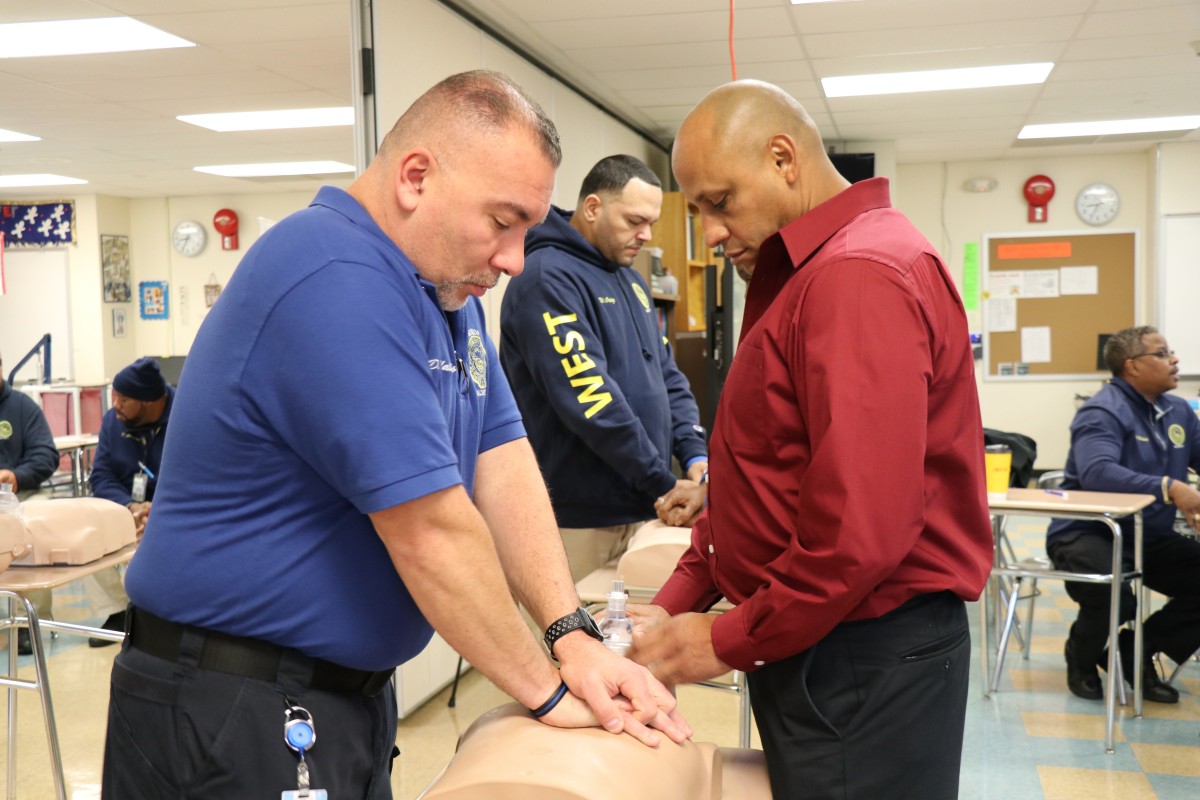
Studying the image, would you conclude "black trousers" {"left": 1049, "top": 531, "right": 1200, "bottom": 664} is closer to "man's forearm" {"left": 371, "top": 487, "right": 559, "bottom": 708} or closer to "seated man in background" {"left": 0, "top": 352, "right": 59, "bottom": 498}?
"man's forearm" {"left": 371, "top": 487, "right": 559, "bottom": 708}

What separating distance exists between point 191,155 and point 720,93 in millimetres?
7587

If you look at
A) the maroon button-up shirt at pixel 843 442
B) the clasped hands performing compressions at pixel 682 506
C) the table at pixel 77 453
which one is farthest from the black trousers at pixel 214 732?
the table at pixel 77 453

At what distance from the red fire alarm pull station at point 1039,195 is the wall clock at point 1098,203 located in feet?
0.93

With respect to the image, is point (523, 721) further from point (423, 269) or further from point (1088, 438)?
point (1088, 438)

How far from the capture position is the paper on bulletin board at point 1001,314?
9.97 metres

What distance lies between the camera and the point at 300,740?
120cm

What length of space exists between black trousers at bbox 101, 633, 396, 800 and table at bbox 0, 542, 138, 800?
1613 mm

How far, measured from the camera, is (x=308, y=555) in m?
1.18

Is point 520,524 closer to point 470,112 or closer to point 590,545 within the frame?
point 470,112

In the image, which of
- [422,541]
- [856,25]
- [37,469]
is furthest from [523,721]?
[856,25]

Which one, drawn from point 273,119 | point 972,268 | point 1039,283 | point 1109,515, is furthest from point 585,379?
point 1039,283

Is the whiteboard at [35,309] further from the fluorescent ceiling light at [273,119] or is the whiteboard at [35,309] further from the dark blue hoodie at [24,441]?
the dark blue hoodie at [24,441]

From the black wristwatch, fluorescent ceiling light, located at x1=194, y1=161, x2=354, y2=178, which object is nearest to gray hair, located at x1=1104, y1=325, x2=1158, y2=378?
the black wristwatch

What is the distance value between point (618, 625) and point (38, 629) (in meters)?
2.07
